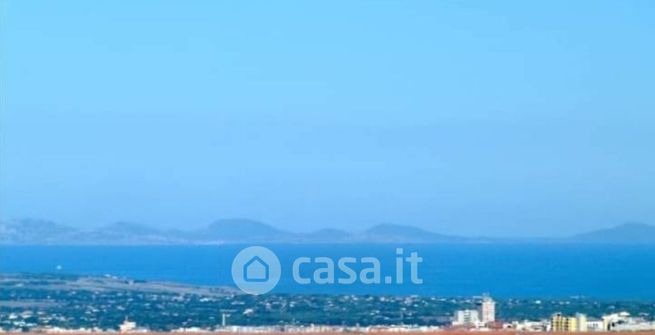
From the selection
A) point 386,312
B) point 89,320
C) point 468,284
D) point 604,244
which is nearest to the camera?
point 89,320

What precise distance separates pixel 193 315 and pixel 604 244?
16.0 m

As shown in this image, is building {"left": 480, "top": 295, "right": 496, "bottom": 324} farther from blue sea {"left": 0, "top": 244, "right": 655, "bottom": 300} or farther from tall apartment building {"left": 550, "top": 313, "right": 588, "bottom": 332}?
blue sea {"left": 0, "top": 244, "right": 655, "bottom": 300}

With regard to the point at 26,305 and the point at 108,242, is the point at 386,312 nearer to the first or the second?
the point at 26,305

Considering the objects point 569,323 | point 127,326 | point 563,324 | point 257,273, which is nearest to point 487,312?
point 563,324

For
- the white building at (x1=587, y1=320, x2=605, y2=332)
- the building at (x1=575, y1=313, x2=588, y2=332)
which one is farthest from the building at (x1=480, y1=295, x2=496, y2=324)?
the white building at (x1=587, y1=320, x2=605, y2=332)

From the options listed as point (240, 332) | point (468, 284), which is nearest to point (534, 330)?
point (240, 332)

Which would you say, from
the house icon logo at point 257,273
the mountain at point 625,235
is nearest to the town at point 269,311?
the house icon logo at point 257,273

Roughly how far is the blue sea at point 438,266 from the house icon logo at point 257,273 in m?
0.42

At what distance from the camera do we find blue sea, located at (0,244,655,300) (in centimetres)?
1922

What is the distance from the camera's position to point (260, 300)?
1584 centimetres

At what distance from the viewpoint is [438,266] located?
24.5m

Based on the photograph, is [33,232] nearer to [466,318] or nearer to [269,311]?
[269,311]

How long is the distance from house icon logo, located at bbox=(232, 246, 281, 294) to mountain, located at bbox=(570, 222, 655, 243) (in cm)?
1048

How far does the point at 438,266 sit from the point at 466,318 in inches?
430
